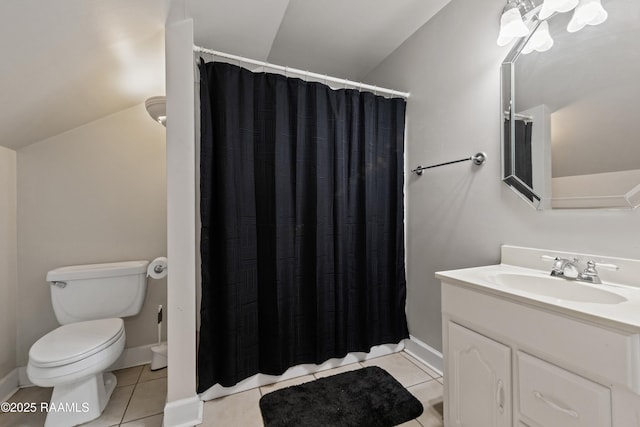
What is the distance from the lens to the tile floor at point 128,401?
4.48ft

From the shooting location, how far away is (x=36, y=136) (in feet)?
5.37

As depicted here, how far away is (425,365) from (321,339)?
2.49 ft

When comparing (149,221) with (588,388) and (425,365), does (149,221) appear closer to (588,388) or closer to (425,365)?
(425,365)

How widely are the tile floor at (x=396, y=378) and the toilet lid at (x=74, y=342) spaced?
0.66 meters

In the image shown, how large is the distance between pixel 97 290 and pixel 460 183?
241cm

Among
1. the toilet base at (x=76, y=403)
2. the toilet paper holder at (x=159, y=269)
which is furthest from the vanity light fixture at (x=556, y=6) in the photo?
the toilet base at (x=76, y=403)

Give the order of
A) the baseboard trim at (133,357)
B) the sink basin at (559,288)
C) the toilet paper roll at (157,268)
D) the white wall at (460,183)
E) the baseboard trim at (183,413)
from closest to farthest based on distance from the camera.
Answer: the sink basin at (559,288), the white wall at (460,183), the baseboard trim at (183,413), the toilet paper roll at (157,268), the baseboard trim at (133,357)

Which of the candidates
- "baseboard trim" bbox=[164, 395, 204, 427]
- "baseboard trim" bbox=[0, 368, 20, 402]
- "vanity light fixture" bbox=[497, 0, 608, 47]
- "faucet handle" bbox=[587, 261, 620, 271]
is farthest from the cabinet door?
"baseboard trim" bbox=[0, 368, 20, 402]

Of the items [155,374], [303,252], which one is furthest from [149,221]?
[303,252]

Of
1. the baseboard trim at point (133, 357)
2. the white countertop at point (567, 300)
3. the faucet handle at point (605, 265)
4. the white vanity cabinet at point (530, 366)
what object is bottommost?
the baseboard trim at point (133, 357)

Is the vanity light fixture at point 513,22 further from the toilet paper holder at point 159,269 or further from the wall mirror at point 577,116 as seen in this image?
the toilet paper holder at point 159,269

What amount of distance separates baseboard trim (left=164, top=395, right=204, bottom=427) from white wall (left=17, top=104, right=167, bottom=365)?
2.79 feet

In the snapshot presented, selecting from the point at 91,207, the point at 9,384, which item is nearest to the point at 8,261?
the point at 91,207

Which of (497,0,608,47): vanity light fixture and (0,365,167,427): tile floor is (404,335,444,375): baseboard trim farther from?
(497,0,608,47): vanity light fixture
